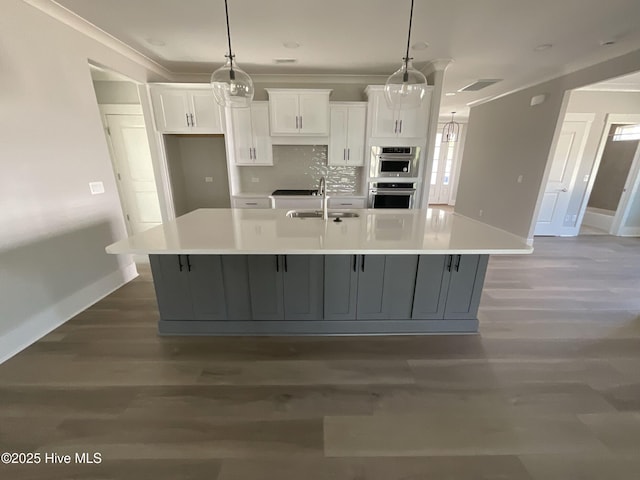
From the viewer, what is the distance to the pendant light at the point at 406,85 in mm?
2039

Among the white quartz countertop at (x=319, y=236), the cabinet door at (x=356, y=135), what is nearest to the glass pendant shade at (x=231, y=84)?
the white quartz countertop at (x=319, y=236)

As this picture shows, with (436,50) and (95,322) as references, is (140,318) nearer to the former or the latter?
(95,322)

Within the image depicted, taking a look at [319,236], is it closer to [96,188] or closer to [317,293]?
[317,293]

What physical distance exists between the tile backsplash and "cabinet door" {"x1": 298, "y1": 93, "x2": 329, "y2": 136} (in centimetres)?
50

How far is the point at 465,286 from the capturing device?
2.19 m

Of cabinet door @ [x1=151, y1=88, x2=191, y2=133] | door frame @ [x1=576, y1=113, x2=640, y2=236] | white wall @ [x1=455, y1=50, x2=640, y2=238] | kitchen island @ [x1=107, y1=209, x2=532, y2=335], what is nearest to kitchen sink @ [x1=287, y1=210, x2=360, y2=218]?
kitchen island @ [x1=107, y1=209, x2=532, y2=335]

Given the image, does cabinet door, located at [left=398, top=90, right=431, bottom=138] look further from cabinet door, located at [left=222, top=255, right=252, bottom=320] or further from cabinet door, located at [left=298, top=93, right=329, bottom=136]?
cabinet door, located at [left=222, top=255, right=252, bottom=320]

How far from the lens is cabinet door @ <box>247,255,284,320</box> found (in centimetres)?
210

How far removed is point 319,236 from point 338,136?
2.66m

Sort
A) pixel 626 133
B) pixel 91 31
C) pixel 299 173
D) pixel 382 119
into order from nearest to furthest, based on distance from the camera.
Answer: pixel 91 31 → pixel 382 119 → pixel 299 173 → pixel 626 133

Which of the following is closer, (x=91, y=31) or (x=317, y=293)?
(x=317, y=293)

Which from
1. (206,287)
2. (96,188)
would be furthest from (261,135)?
(206,287)

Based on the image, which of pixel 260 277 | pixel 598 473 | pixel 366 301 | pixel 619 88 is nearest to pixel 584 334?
pixel 598 473

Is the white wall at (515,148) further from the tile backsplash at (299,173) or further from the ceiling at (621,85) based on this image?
the tile backsplash at (299,173)
